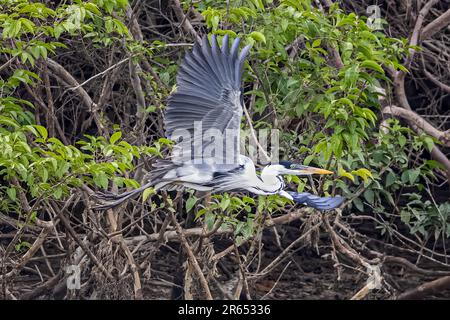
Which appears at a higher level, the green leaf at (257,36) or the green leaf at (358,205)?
the green leaf at (257,36)

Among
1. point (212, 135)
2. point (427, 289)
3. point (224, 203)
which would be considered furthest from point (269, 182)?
point (427, 289)

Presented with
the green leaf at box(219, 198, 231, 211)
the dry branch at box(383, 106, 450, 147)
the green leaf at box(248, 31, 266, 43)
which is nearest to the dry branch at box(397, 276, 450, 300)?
the dry branch at box(383, 106, 450, 147)

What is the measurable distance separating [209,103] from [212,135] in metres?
0.11

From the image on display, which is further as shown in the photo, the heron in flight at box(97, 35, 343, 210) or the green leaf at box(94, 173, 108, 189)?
the green leaf at box(94, 173, 108, 189)

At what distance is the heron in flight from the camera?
11.7ft

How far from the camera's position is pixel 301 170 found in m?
3.67

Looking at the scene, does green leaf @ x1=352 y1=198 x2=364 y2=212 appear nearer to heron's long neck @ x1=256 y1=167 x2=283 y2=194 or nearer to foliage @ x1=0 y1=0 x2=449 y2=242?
foliage @ x1=0 y1=0 x2=449 y2=242

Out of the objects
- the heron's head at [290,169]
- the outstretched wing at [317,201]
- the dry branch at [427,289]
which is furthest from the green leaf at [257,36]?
the dry branch at [427,289]

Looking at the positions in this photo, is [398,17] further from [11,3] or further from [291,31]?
[11,3]

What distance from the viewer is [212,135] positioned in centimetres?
361

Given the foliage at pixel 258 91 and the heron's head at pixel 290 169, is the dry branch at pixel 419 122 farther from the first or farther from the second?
the heron's head at pixel 290 169

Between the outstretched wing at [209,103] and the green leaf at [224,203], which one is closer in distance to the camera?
the outstretched wing at [209,103]

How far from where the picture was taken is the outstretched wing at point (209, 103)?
11.7 ft

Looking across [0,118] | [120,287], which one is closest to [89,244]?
[120,287]
